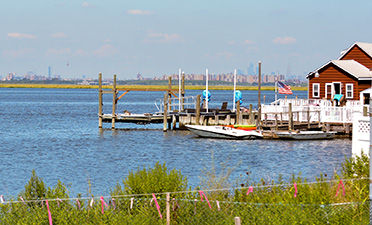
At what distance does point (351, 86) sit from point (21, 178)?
31676 millimetres

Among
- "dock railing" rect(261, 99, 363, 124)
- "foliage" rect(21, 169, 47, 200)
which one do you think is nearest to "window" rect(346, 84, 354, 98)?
"dock railing" rect(261, 99, 363, 124)

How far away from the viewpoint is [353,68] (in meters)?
52.3

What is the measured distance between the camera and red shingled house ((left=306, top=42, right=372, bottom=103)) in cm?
5078

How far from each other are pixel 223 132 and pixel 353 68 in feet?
Answer: 45.3

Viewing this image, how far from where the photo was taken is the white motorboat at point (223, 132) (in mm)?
46050

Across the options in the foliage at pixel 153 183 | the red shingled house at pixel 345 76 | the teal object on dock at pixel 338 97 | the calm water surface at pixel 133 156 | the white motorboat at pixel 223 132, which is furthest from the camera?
the red shingled house at pixel 345 76

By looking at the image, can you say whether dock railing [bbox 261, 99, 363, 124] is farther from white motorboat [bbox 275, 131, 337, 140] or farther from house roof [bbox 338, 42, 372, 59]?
house roof [bbox 338, 42, 372, 59]

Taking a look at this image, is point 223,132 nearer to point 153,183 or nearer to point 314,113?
point 314,113

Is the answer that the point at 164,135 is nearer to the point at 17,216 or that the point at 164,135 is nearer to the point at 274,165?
the point at 274,165

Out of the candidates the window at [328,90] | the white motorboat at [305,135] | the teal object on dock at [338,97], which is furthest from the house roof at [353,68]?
the white motorboat at [305,135]

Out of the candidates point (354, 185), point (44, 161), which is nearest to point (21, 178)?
point (44, 161)

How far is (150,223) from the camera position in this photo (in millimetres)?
12430

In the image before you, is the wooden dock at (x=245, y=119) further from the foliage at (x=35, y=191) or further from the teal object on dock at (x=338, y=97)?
the foliage at (x=35, y=191)

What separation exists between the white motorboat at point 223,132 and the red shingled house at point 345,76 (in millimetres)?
9012
